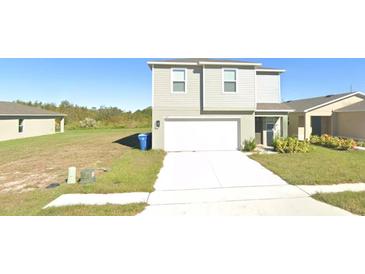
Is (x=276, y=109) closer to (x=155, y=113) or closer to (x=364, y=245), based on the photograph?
(x=155, y=113)

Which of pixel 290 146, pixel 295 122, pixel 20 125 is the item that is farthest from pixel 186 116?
pixel 20 125

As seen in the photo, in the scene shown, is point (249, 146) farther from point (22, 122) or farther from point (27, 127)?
point (27, 127)

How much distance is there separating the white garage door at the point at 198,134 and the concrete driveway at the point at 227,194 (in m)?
4.05

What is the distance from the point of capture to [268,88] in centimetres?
1525

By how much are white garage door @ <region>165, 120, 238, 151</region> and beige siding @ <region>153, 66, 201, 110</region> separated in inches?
35.8

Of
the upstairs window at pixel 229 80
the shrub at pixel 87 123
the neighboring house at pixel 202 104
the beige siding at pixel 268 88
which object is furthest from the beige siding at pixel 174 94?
the shrub at pixel 87 123

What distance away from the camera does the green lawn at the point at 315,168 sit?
6.61 meters

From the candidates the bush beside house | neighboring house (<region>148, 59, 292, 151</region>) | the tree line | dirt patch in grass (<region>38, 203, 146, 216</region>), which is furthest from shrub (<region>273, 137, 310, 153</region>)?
the tree line

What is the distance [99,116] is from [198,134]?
105 ft

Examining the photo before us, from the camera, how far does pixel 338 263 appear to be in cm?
282
